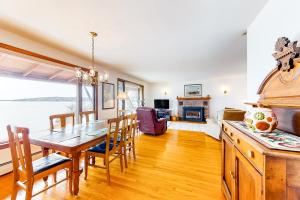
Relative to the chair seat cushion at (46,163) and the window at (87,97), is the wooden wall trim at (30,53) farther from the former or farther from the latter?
the chair seat cushion at (46,163)

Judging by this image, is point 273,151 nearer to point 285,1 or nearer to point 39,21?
point 285,1

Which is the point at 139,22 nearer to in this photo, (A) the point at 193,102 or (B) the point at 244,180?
(B) the point at 244,180

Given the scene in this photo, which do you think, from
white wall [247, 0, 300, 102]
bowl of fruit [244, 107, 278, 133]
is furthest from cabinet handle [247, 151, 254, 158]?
white wall [247, 0, 300, 102]

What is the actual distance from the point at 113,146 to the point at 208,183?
156cm

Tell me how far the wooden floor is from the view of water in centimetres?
94

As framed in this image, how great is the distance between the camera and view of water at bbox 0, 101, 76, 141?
230 cm

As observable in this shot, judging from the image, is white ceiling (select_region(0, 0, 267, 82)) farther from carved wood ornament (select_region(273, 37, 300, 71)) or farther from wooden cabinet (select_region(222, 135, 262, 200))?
wooden cabinet (select_region(222, 135, 262, 200))

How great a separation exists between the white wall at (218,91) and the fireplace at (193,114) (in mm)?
569

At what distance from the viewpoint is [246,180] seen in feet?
3.23

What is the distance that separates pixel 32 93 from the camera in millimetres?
2762

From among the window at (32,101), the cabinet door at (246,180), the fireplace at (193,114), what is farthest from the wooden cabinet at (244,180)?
the fireplace at (193,114)

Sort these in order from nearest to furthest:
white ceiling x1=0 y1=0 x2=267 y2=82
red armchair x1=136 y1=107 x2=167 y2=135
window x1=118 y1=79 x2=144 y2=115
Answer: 1. white ceiling x1=0 y1=0 x2=267 y2=82
2. red armchair x1=136 y1=107 x2=167 y2=135
3. window x1=118 y1=79 x2=144 y2=115

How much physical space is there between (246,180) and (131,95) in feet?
19.8

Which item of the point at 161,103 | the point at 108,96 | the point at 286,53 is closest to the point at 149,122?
the point at 108,96
